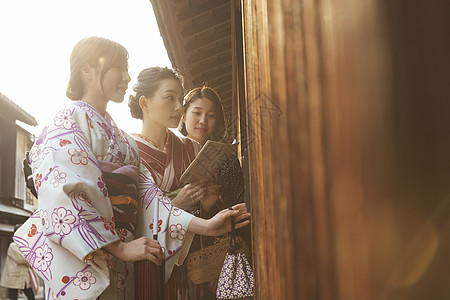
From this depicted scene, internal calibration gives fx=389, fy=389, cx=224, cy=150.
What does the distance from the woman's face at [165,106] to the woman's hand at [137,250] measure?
45cm

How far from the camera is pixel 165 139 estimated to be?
145cm

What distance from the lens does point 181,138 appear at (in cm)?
146

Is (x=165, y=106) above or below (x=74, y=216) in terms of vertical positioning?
above

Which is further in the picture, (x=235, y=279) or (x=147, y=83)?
(x=147, y=83)

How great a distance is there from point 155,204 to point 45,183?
1.18 feet

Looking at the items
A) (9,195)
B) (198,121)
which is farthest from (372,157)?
Answer: (9,195)

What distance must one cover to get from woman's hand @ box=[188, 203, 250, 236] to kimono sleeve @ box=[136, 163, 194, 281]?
0.03 meters

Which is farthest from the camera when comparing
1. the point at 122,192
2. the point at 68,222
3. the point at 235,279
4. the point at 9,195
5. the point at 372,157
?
the point at 9,195

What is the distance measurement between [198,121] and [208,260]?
1.65 feet

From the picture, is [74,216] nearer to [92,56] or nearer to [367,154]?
[92,56]

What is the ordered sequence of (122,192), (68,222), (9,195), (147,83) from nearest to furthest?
(68,222), (122,192), (147,83), (9,195)

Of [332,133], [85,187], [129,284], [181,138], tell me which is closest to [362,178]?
[332,133]

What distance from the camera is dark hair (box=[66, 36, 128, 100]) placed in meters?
1.32

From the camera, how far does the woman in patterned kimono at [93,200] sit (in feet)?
3.53
